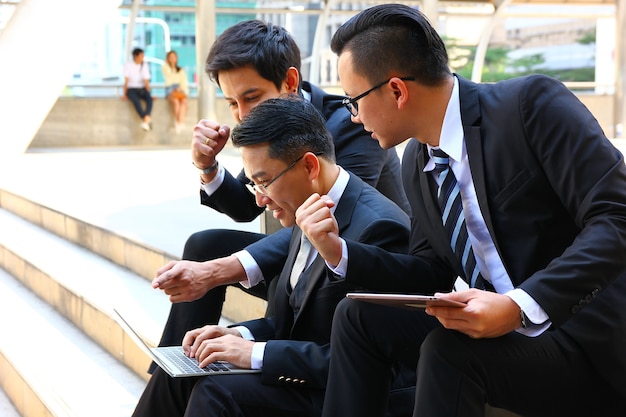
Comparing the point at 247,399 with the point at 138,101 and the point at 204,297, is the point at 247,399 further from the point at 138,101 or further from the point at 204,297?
the point at 138,101

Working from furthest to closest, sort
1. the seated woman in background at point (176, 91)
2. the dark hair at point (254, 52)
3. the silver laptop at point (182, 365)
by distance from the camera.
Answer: the seated woman in background at point (176, 91) < the dark hair at point (254, 52) < the silver laptop at point (182, 365)

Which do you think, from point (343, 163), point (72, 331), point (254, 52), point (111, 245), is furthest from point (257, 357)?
point (111, 245)

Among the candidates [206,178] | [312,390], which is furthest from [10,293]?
[312,390]

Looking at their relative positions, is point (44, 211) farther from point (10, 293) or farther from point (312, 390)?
point (312, 390)

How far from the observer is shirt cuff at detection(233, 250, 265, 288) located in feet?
8.51

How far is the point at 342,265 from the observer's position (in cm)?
191

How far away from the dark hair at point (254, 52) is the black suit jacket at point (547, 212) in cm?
90

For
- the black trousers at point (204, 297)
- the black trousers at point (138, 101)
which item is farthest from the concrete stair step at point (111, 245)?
the black trousers at point (138, 101)

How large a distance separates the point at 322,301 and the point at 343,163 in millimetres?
729

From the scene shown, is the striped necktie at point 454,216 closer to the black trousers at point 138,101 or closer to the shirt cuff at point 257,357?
the shirt cuff at point 257,357

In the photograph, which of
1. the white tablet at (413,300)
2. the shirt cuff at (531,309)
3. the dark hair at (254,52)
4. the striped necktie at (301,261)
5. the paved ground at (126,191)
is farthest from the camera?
the paved ground at (126,191)

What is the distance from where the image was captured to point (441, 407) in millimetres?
1496

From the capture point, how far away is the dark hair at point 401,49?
185 centimetres

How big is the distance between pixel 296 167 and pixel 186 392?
24.8 inches
